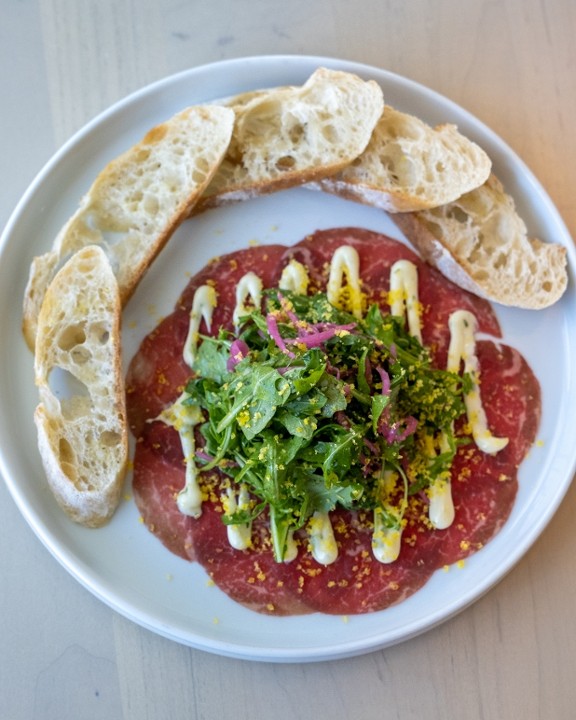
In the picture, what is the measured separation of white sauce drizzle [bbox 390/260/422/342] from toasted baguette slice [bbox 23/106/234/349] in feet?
2.00

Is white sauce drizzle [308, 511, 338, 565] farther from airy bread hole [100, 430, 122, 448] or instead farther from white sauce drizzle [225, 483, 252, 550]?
airy bread hole [100, 430, 122, 448]

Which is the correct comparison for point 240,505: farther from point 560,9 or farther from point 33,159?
point 560,9

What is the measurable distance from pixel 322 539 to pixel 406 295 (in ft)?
2.44

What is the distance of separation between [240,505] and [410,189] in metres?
1.01

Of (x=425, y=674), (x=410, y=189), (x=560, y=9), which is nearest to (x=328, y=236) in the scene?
(x=410, y=189)

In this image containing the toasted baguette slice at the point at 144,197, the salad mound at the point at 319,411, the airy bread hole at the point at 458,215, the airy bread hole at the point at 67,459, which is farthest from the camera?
the airy bread hole at the point at 458,215

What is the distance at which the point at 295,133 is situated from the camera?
2.16m

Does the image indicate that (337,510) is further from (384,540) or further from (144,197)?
(144,197)

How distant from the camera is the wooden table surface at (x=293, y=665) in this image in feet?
6.58

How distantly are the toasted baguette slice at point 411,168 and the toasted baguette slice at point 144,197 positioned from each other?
0.36 m

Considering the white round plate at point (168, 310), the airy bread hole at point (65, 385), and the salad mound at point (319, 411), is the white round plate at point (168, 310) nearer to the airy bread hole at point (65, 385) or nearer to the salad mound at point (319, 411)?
the airy bread hole at point (65, 385)

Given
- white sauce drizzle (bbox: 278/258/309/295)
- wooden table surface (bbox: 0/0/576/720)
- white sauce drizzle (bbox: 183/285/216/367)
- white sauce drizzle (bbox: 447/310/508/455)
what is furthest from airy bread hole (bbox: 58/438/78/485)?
white sauce drizzle (bbox: 447/310/508/455)

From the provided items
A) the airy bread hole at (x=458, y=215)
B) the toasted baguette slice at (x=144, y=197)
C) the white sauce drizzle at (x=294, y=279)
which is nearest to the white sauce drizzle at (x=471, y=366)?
the airy bread hole at (x=458, y=215)

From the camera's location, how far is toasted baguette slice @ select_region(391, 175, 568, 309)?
212cm
